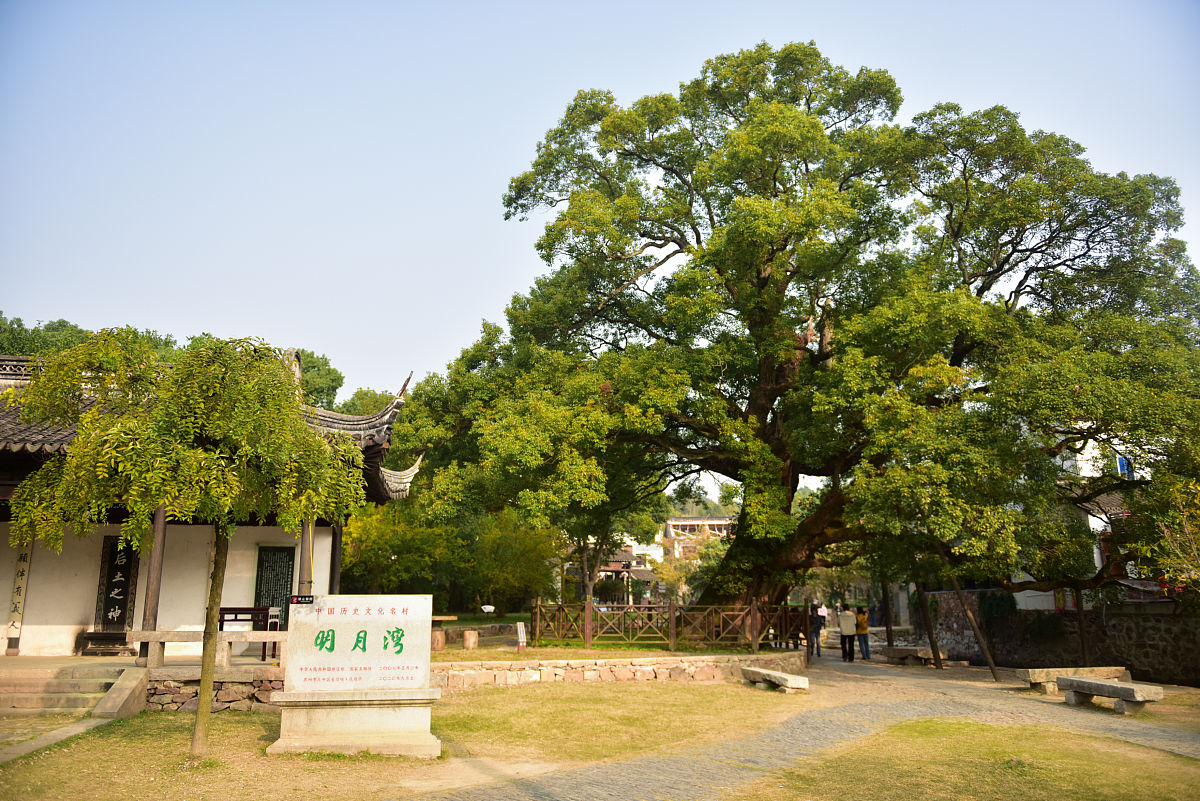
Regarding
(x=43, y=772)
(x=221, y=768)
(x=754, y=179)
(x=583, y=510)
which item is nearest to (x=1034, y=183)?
(x=754, y=179)

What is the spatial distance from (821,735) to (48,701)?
9347mm

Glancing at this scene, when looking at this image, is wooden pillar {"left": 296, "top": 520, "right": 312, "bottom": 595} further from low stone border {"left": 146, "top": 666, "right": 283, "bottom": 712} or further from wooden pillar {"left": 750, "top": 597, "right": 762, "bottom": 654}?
wooden pillar {"left": 750, "top": 597, "right": 762, "bottom": 654}

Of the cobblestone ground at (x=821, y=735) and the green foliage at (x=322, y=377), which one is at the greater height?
the green foliage at (x=322, y=377)

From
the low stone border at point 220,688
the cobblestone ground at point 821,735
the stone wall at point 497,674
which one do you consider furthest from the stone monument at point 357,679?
the low stone border at point 220,688

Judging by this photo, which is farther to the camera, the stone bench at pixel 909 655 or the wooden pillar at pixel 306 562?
the stone bench at pixel 909 655

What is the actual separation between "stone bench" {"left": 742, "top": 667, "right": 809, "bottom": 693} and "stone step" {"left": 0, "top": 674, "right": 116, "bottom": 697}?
33.5ft

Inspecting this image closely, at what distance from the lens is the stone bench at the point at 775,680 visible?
13805 mm

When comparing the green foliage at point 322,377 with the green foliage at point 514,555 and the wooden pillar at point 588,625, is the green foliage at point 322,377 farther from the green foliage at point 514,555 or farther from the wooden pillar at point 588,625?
the wooden pillar at point 588,625

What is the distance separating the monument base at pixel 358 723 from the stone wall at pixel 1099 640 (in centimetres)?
1547

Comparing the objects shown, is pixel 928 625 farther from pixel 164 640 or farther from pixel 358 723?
pixel 164 640

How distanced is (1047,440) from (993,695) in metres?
4.50

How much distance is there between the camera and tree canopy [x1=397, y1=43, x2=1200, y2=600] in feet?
44.8

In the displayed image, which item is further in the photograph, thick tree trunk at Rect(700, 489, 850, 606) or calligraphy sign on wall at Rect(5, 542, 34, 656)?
thick tree trunk at Rect(700, 489, 850, 606)

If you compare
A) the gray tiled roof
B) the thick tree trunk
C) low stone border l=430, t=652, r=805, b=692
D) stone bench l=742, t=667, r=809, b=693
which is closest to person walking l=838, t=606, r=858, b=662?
the thick tree trunk
